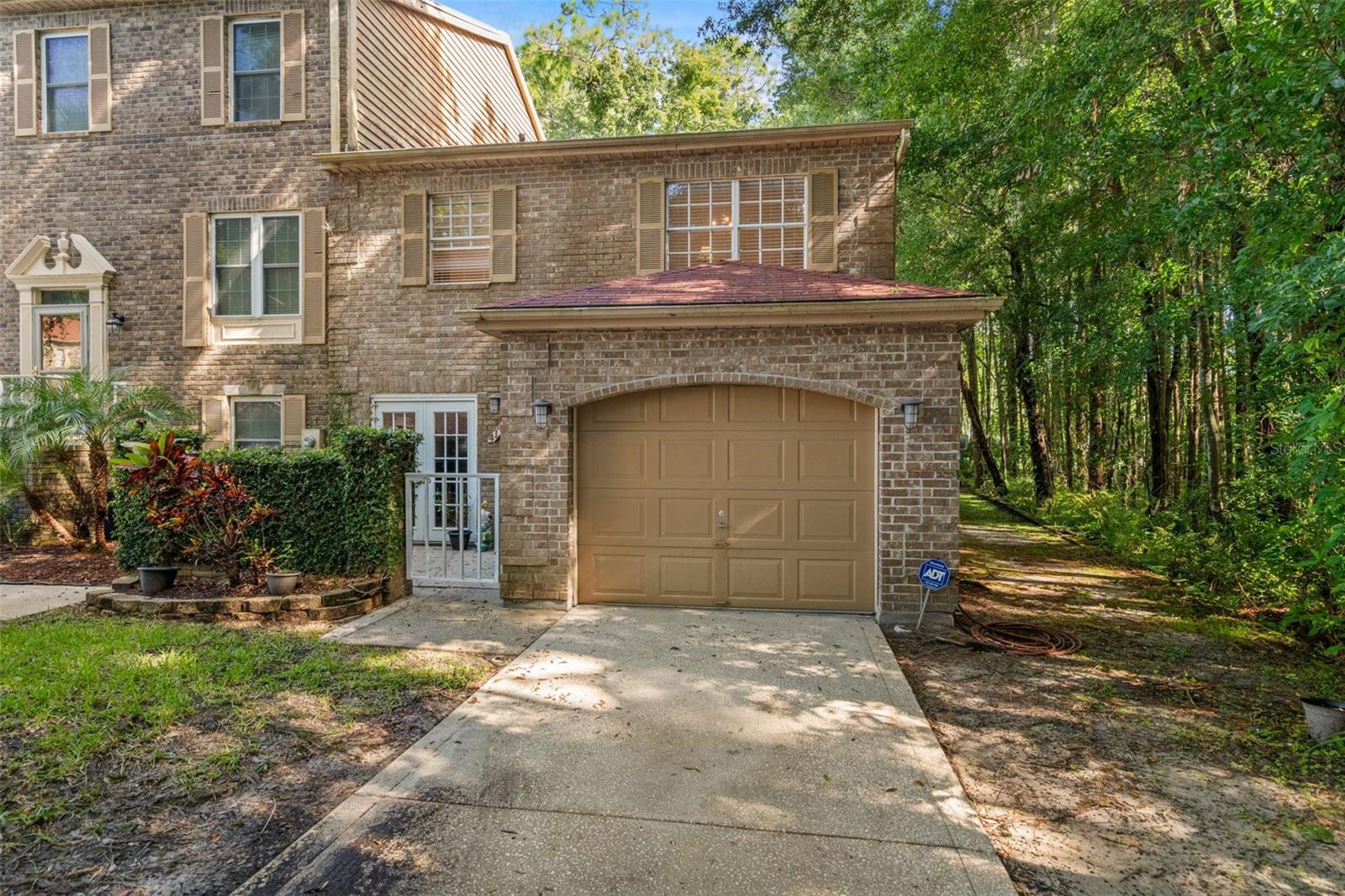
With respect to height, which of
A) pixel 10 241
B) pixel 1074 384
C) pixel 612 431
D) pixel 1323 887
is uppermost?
pixel 10 241

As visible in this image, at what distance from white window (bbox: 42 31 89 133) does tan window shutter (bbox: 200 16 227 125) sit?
214 centimetres

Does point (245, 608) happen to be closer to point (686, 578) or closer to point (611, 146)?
point (686, 578)

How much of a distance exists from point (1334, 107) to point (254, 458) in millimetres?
9726

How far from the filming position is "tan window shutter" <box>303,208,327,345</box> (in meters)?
10.2

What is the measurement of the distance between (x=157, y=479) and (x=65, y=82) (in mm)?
8938

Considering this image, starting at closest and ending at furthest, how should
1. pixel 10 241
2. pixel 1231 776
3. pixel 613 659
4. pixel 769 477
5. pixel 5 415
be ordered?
pixel 1231 776, pixel 613 659, pixel 769 477, pixel 5 415, pixel 10 241

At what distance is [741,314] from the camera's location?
20.8ft

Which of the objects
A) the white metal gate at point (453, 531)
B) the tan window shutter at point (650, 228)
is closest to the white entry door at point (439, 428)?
the white metal gate at point (453, 531)

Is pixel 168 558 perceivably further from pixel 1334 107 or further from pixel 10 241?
pixel 1334 107

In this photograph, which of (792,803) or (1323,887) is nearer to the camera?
(1323,887)

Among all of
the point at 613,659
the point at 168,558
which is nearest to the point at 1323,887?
the point at 613,659

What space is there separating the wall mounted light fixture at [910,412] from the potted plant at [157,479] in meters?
7.34

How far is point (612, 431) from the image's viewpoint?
6.99 m

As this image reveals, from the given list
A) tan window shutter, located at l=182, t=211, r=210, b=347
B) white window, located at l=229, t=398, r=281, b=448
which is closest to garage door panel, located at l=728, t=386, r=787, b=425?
white window, located at l=229, t=398, r=281, b=448
